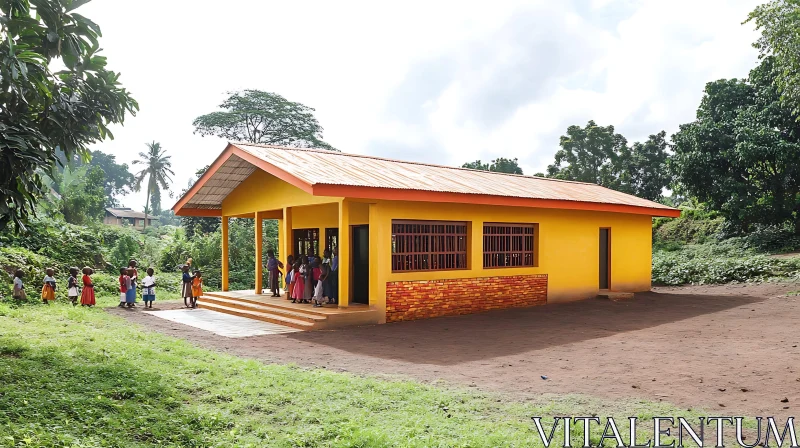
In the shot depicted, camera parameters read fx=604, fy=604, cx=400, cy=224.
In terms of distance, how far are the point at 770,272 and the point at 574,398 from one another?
53.2 feet

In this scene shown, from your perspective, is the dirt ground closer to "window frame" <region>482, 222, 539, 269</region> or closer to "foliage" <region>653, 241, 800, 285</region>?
"window frame" <region>482, 222, 539, 269</region>

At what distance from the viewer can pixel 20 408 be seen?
5.12 metres

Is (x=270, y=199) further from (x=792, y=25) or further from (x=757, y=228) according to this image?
(x=757, y=228)

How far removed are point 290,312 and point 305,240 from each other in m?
3.89

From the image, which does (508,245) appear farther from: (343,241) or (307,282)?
(307,282)

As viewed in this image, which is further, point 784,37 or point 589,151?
point 589,151

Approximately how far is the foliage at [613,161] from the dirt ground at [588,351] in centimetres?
2434

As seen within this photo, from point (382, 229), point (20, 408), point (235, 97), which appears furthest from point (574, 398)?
point (235, 97)

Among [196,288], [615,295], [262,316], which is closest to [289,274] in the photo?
[262,316]

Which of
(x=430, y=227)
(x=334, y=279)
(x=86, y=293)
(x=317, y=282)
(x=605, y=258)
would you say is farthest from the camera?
(x=605, y=258)

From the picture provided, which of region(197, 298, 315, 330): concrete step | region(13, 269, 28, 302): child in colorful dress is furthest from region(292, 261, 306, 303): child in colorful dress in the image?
region(13, 269, 28, 302): child in colorful dress

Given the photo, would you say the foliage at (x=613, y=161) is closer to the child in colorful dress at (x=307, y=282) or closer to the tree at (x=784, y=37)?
the tree at (x=784, y=37)

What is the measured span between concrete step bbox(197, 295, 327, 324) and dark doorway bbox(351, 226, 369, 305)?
5.92 feet

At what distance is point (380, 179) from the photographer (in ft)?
39.5
